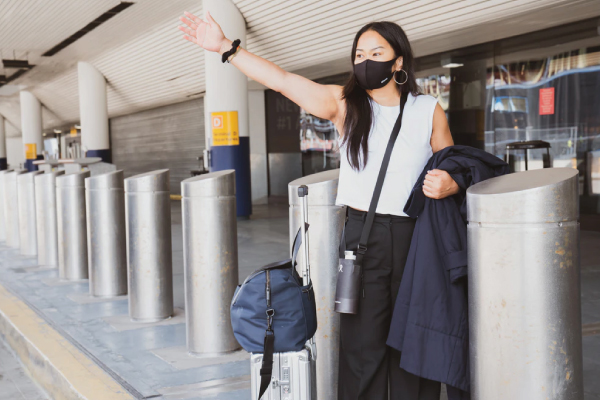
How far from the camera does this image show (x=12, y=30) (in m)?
16.3

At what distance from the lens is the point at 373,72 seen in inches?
88.0

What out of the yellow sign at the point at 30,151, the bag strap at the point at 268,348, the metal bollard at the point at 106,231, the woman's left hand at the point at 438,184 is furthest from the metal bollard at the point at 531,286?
the yellow sign at the point at 30,151

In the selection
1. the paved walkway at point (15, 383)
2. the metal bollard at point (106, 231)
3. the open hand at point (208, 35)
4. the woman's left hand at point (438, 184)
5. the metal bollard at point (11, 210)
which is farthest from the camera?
the metal bollard at point (11, 210)

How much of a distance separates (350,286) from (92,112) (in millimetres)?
18821

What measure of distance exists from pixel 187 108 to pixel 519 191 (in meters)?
18.7

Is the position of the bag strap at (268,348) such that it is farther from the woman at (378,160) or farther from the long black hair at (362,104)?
the long black hair at (362,104)

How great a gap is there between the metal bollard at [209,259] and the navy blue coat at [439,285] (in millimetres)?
1972

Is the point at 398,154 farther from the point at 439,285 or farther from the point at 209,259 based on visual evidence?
the point at 209,259

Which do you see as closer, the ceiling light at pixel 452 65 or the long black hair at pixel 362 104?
the long black hair at pixel 362 104

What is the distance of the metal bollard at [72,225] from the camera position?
6.54 meters

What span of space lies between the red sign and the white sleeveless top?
8.62 m

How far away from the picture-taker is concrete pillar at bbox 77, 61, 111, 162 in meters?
19.6

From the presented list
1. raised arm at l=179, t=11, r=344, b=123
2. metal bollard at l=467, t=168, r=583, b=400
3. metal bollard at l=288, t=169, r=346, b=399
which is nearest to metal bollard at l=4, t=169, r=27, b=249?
metal bollard at l=288, t=169, r=346, b=399

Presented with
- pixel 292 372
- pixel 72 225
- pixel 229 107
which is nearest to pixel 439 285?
pixel 292 372
